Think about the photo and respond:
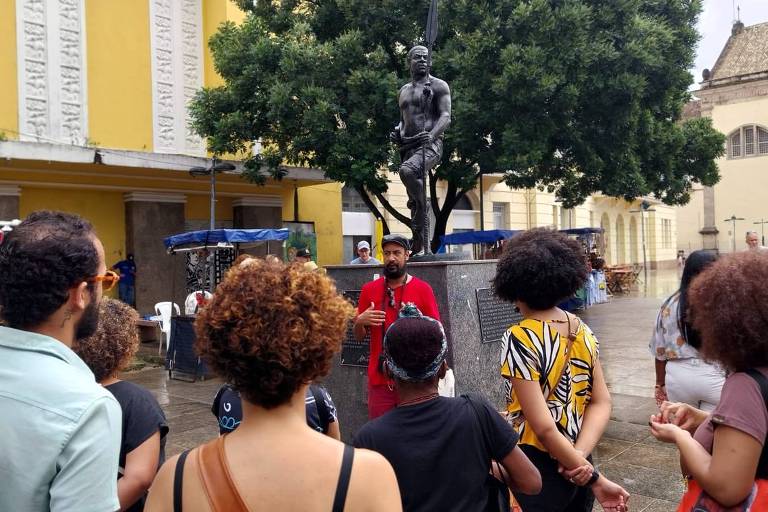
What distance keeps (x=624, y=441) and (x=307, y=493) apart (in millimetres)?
4853

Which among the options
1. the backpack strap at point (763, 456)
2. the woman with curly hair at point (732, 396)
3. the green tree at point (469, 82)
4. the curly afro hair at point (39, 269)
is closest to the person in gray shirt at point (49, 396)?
the curly afro hair at point (39, 269)

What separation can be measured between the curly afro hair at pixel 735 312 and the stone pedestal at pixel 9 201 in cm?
1386

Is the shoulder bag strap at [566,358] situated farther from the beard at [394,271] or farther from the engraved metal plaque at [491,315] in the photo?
the engraved metal plaque at [491,315]

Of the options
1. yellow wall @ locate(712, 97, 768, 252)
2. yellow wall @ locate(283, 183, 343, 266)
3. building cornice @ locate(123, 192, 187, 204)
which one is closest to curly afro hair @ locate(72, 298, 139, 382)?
building cornice @ locate(123, 192, 187, 204)

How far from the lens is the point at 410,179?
6.25 metres

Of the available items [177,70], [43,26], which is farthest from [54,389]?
[177,70]

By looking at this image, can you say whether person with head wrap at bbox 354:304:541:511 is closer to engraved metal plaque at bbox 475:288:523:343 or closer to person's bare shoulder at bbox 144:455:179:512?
person's bare shoulder at bbox 144:455:179:512

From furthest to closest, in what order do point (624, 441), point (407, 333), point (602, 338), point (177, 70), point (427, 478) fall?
point (177, 70) < point (602, 338) < point (624, 441) < point (407, 333) < point (427, 478)

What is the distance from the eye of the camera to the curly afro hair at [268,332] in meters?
1.48

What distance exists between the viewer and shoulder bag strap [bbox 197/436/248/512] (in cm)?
133

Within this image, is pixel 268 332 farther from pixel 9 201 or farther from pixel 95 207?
pixel 95 207

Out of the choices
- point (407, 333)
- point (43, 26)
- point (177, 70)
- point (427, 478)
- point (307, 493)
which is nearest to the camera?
point (307, 493)

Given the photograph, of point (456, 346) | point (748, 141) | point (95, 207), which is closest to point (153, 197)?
point (95, 207)

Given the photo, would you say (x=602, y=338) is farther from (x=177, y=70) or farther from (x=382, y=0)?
(x=177, y=70)
